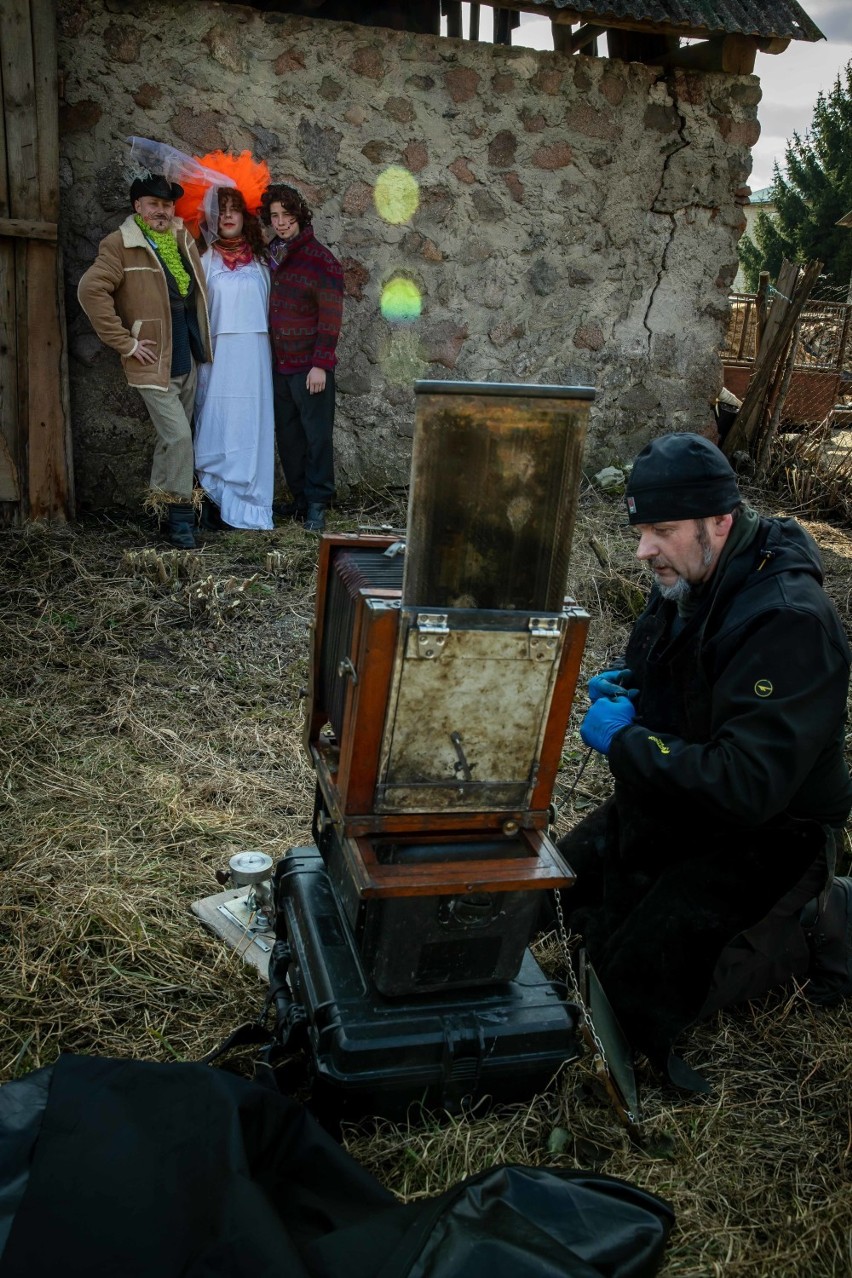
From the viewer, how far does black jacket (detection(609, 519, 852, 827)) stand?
88.3 inches

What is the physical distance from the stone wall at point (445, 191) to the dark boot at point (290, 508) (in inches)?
14.1

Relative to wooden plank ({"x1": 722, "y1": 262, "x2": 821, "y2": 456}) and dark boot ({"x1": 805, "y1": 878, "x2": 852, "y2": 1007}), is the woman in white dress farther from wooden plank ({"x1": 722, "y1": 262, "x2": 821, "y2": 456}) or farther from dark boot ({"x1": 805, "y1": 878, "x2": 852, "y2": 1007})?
dark boot ({"x1": 805, "y1": 878, "x2": 852, "y2": 1007})

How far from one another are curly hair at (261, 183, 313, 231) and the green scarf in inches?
23.3

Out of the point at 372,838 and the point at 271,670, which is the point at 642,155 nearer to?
the point at 271,670

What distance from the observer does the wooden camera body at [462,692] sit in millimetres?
1904

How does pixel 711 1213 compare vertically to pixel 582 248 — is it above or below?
below

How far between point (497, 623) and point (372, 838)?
55 cm

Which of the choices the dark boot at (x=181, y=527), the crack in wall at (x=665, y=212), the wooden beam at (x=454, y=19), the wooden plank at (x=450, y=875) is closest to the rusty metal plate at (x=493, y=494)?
the wooden plank at (x=450, y=875)

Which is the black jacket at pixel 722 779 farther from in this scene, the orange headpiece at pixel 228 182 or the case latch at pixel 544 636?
the orange headpiece at pixel 228 182

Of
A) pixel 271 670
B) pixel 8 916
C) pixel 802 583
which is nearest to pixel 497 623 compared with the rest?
pixel 802 583

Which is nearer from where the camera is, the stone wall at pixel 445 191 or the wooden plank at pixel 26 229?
the wooden plank at pixel 26 229

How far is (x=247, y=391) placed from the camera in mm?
5953

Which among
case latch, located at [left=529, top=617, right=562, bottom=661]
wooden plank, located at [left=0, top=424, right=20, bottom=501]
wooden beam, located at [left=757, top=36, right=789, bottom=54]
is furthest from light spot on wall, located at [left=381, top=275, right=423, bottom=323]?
case latch, located at [left=529, top=617, right=562, bottom=661]

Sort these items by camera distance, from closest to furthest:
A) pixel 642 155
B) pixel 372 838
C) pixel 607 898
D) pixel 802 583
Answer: pixel 372 838 < pixel 802 583 < pixel 607 898 < pixel 642 155
